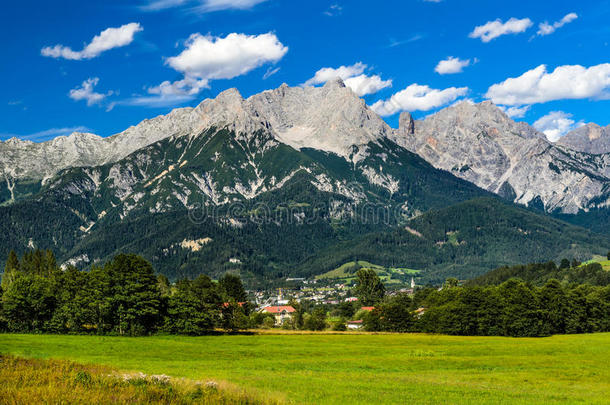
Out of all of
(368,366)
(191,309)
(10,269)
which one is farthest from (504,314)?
(10,269)

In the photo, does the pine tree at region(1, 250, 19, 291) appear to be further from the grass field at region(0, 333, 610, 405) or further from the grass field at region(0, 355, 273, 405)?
the grass field at region(0, 355, 273, 405)

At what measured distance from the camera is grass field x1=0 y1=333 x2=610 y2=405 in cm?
4022

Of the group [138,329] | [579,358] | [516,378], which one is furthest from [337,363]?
[138,329]

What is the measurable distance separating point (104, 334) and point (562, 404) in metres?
78.9

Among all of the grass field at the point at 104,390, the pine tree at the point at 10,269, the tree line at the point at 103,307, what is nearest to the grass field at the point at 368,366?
the grass field at the point at 104,390

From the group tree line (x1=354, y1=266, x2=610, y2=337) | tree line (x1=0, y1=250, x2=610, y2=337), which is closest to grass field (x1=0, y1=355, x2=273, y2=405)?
tree line (x1=0, y1=250, x2=610, y2=337)

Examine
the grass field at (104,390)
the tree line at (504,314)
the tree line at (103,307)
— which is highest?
the grass field at (104,390)

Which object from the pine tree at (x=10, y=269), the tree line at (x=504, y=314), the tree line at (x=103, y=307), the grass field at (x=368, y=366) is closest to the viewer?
the grass field at (x=368, y=366)

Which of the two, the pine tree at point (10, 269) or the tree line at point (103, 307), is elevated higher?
the pine tree at point (10, 269)

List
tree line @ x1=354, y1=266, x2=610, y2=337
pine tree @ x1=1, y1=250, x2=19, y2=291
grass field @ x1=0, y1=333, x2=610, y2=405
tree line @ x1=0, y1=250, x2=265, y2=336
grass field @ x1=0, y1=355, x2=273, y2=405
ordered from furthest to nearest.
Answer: pine tree @ x1=1, y1=250, x2=19, y2=291 < tree line @ x1=354, y1=266, x2=610, y2=337 < tree line @ x1=0, y1=250, x2=265, y2=336 < grass field @ x1=0, y1=333, x2=610, y2=405 < grass field @ x1=0, y1=355, x2=273, y2=405

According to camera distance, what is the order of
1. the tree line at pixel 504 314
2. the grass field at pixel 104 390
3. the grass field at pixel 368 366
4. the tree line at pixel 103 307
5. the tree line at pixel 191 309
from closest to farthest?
the grass field at pixel 104 390 < the grass field at pixel 368 366 < the tree line at pixel 103 307 < the tree line at pixel 191 309 < the tree line at pixel 504 314

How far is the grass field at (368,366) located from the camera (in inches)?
1583

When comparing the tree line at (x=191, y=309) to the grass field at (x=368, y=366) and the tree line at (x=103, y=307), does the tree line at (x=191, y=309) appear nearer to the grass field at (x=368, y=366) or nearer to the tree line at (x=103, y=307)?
the tree line at (x=103, y=307)

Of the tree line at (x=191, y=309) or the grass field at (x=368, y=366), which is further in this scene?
the tree line at (x=191, y=309)
